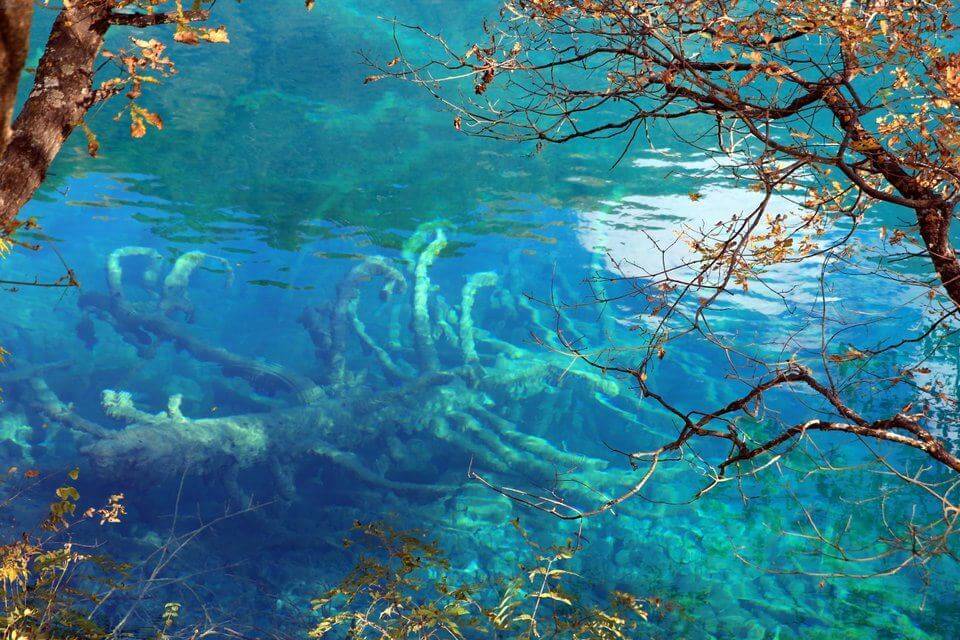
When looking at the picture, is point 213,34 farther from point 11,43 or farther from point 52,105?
point 11,43

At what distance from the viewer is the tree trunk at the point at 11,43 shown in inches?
53.4

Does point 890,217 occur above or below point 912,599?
above

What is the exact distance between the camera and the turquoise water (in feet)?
42.1

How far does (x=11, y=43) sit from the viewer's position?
1.38 metres

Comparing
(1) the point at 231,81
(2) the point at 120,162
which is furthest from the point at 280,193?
(1) the point at 231,81

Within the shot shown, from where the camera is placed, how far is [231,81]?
14.6 meters

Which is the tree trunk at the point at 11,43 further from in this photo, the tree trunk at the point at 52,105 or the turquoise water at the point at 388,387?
the turquoise water at the point at 388,387

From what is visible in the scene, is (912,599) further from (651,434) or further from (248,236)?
(248,236)

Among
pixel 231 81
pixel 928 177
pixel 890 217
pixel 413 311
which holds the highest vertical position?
pixel 890 217

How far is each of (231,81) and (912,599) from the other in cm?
1976

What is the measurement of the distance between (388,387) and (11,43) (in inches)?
736

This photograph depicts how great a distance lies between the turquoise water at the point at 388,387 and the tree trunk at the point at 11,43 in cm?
748

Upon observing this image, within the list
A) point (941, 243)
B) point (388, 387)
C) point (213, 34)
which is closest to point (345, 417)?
point (388, 387)

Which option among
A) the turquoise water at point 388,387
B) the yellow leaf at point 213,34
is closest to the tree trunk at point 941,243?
the yellow leaf at point 213,34
